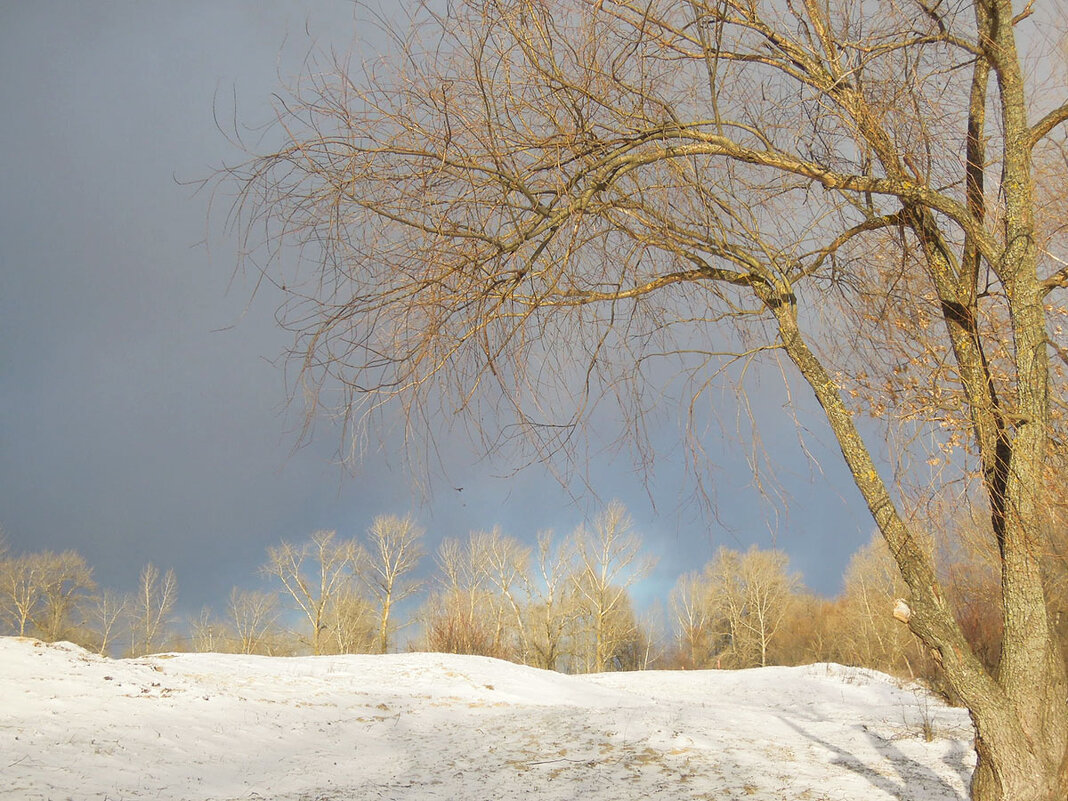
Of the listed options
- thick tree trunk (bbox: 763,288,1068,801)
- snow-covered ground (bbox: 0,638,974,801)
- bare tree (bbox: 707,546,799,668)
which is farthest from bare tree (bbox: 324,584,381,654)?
thick tree trunk (bbox: 763,288,1068,801)

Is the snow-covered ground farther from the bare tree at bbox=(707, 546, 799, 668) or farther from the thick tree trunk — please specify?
the bare tree at bbox=(707, 546, 799, 668)

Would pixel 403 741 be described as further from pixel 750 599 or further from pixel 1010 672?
pixel 750 599

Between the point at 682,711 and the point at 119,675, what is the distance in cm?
891

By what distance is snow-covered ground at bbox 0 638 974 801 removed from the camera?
7.12 metres

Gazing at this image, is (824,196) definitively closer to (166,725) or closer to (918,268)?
(918,268)

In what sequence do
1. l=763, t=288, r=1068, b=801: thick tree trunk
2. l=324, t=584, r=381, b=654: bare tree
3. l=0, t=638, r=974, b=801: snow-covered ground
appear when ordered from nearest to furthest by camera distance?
l=763, t=288, r=1068, b=801: thick tree trunk
l=0, t=638, r=974, b=801: snow-covered ground
l=324, t=584, r=381, b=654: bare tree

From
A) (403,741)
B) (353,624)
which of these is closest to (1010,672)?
(403,741)

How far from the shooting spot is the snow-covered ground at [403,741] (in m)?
7.12

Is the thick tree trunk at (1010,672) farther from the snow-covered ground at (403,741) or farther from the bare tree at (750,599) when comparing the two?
the bare tree at (750,599)

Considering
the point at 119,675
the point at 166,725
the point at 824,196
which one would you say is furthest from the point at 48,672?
the point at 824,196

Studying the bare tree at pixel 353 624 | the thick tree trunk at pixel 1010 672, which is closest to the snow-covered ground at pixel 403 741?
the thick tree trunk at pixel 1010 672

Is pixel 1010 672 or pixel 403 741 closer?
pixel 1010 672

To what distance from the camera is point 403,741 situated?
33.1 feet

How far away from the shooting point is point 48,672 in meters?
10.3
